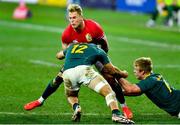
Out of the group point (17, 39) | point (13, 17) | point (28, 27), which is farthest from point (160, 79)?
point (13, 17)

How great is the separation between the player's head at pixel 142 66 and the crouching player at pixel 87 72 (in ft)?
0.75

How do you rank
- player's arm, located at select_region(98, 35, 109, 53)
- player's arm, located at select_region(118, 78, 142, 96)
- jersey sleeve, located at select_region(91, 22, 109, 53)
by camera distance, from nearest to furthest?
player's arm, located at select_region(118, 78, 142, 96)
jersey sleeve, located at select_region(91, 22, 109, 53)
player's arm, located at select_region(98, 35, 109, 53)

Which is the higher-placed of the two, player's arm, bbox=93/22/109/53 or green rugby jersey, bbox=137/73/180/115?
player's arm, bbox=93/22/109/53

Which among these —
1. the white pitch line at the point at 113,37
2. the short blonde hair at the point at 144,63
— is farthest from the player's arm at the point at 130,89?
the white pitch line at the point at 113,37

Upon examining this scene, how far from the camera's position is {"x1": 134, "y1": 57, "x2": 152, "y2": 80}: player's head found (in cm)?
1142

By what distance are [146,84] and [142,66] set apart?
→ 29 centimetres

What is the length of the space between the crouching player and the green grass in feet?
1.12

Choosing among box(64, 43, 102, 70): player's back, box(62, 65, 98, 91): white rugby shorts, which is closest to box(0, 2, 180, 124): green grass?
box(62, 65, 98, 91): white rugby shorts

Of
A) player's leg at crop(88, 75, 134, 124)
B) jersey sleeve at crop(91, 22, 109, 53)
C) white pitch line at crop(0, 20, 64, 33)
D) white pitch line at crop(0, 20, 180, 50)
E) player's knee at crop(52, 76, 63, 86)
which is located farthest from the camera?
white pitch line at crop(0, 20, 64, 33)

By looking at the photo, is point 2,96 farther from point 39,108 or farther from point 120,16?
point 120,16

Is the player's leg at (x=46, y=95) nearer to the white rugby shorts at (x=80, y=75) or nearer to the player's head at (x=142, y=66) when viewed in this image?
the white rugby shorts at (x=80, y=75)

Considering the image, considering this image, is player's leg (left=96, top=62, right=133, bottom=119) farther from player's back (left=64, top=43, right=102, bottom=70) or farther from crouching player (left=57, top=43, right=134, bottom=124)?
player's back (left=64, top=43, right=102, bottom=70)

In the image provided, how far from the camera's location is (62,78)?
40.6ft

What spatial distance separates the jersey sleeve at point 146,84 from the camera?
11.4 metres
